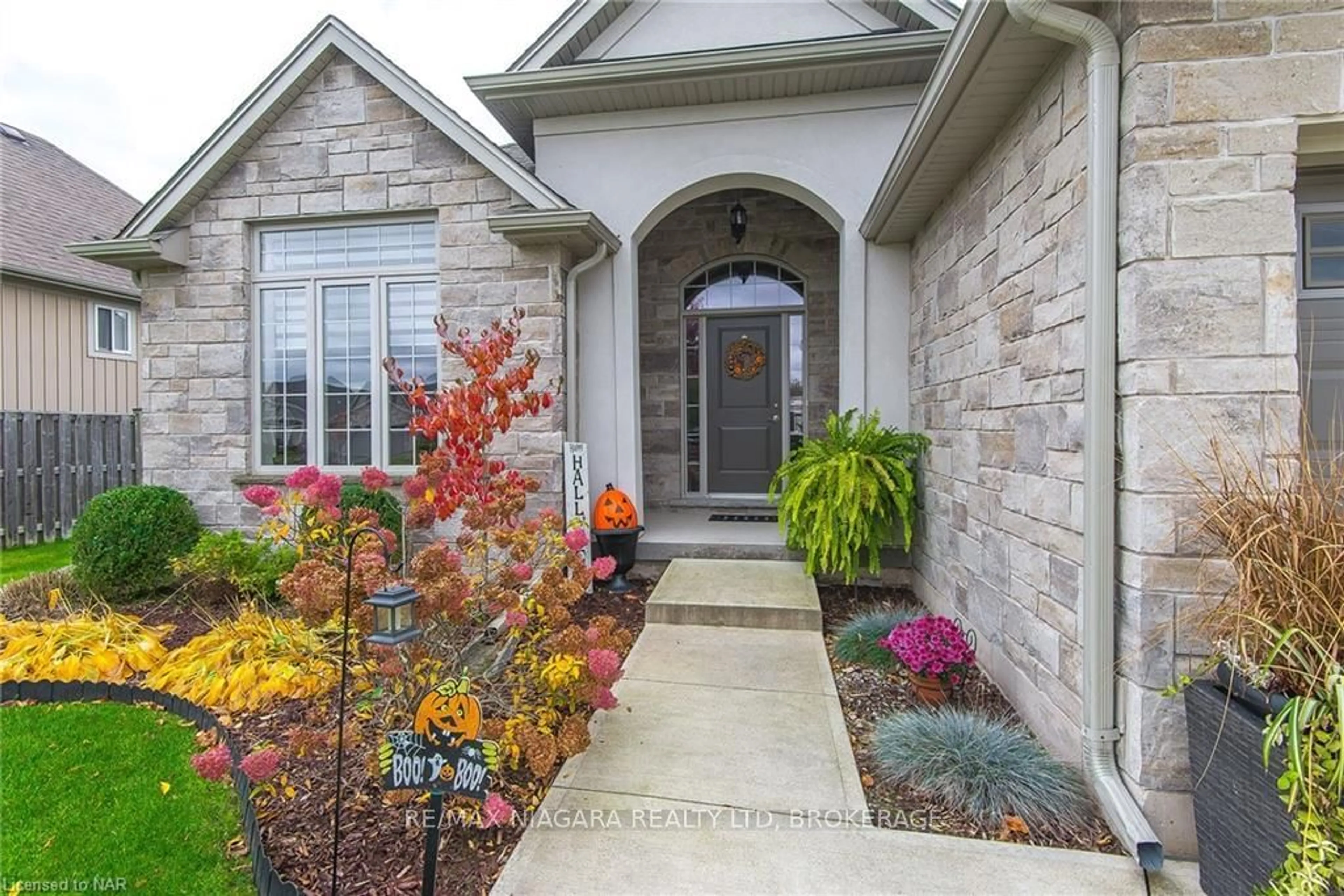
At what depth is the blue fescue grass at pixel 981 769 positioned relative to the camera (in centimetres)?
221

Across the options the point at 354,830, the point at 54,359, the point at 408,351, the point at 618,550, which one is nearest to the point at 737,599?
the point at 618,550

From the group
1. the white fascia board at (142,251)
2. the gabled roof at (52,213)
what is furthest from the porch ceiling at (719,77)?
the gabled roof at (52,213)

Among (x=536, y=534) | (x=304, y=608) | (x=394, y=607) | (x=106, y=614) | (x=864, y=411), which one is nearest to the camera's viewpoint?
(x=394, y=607)

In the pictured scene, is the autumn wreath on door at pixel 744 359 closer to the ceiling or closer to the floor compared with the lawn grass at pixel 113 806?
closer to the ceiling

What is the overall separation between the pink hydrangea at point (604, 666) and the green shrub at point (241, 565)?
2.95 meters

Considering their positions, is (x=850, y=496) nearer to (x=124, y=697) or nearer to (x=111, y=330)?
(x=124, y=697)

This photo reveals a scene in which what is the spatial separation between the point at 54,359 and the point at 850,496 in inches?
472

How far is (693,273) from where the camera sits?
23.2ft

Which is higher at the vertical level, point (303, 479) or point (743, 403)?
point (743, 403)

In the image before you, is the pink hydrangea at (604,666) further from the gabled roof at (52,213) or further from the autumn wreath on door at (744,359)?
the gabled roof at (52,213)

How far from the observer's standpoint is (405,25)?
6414 mm

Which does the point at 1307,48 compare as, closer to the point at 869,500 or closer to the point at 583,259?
the point at 869,500

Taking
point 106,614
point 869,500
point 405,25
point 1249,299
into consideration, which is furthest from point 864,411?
point 405,25

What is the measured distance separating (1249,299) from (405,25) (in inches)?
291
